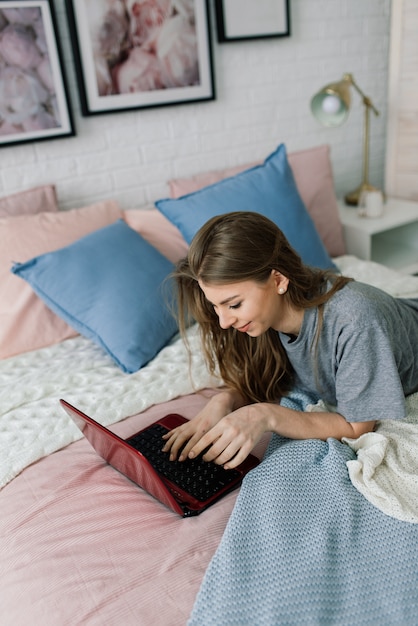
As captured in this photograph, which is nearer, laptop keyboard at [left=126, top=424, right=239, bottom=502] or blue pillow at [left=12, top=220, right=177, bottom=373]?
laptop keyboard at [left=126, top=424, right=239, bottom=502]

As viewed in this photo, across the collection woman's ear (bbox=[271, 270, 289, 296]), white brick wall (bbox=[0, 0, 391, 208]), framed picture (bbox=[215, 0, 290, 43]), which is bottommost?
woman's ear (bbox=[271, 270, 289, 296])

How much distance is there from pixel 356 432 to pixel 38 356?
961 mm

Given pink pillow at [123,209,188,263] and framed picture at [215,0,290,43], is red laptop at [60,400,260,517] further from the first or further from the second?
framed picture at [215,0,290,43]

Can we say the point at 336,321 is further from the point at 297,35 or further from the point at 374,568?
the point at 297,35

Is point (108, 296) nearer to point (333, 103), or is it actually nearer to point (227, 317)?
point (227, 317)

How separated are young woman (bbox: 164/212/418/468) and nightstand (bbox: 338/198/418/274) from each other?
3.84 ft

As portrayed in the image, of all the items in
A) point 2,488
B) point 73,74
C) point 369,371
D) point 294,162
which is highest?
point 73,74

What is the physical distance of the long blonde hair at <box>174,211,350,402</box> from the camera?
3.46ft

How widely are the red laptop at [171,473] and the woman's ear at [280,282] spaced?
0.34 metres

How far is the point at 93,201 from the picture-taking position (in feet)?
7.20

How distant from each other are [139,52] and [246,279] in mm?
1405

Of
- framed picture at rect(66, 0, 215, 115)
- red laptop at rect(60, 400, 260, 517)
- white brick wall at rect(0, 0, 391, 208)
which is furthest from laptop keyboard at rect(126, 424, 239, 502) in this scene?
framed picture at rect(66, 0, 215, 115)

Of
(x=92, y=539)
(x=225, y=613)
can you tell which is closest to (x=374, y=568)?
(x=225, y=613)

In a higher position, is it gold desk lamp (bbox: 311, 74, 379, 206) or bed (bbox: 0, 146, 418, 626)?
gold desk lamp (bbox: 311, 74, 379, 206)
